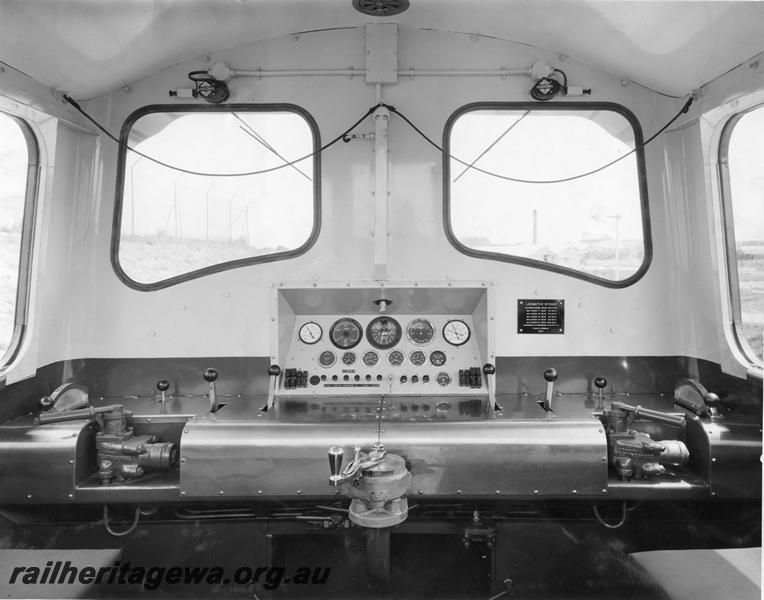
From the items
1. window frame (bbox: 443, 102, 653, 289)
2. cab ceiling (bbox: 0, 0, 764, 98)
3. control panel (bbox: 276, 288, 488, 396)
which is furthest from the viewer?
window frame (bbox: 443, 102, 653, 289)

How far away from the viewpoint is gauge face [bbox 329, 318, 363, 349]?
267cm

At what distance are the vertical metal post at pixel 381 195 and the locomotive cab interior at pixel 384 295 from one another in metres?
0.02

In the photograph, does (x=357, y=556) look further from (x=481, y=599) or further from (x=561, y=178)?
(x=561, y=178)

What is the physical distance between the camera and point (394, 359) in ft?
8.68

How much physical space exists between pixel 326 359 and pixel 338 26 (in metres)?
1.67

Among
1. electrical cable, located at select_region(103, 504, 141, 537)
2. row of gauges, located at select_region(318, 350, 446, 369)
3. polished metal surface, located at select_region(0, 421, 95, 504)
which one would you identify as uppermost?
row of gauges, located at select_region(318, 350, 446, 369)

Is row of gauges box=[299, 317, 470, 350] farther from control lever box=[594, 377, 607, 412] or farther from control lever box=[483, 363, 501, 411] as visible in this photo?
control lever box=[594, 377, 607, 412]

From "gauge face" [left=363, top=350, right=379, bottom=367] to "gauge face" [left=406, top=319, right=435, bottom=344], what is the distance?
0.64ft

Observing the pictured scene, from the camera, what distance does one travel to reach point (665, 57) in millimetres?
2312

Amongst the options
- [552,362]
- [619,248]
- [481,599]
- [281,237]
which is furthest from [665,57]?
[481,599]

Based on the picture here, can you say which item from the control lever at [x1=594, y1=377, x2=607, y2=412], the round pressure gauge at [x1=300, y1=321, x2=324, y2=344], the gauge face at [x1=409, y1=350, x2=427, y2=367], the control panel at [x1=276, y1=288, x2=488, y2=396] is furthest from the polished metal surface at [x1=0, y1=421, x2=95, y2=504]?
the control lever at [x1=594, y1=377, x2=607, y2=412]

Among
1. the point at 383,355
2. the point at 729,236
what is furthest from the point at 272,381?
the point at 729,236

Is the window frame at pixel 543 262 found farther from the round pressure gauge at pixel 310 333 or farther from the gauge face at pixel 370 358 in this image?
the round pressure gauge at pixel 310 333

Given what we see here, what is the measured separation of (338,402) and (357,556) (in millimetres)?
732
